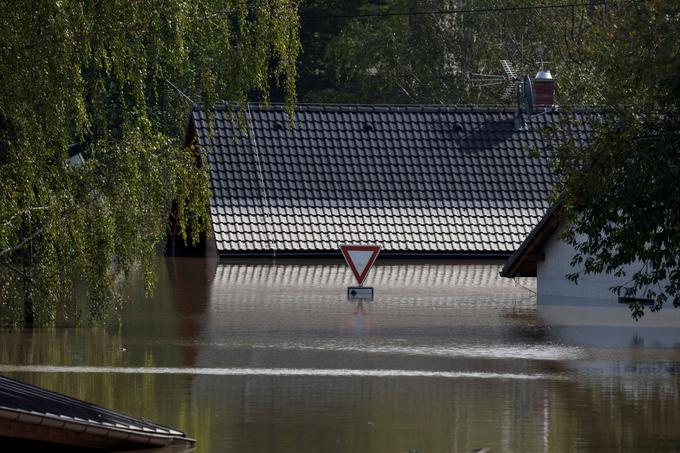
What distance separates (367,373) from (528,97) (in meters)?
26.1

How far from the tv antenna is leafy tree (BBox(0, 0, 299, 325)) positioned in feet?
70.7

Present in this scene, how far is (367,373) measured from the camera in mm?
16531

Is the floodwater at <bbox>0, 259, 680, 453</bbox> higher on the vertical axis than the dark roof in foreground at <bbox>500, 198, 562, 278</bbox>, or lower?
lower

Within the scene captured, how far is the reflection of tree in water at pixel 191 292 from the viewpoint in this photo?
67.7ft

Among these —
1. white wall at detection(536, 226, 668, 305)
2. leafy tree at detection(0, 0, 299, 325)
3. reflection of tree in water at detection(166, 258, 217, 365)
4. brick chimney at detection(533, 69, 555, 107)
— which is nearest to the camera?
leafy tree at detection(0, 0, 299, 325)

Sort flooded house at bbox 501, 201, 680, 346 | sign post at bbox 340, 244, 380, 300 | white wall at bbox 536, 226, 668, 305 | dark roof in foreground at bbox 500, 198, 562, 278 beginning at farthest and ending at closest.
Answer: sign post at bbox 340, 244, 380, 300 < dark roof in foreground at bbox 500, 198, 562, 278 < white wall at bbox 536, 226, 668, 305 < flooded house at bbox 501, 201, 680, 346

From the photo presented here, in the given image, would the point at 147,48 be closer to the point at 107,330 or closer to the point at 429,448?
the point at 107,330

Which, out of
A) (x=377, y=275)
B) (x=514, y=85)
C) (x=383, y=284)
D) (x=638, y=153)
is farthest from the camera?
(x=514, y=85)

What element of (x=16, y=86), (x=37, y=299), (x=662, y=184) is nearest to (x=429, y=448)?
(x=662, y=184)

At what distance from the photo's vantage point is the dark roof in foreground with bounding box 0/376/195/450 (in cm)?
1125

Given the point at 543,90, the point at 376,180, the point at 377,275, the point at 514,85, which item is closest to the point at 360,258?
the point at 377,275

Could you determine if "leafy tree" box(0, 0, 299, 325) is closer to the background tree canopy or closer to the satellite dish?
the background tree canopy

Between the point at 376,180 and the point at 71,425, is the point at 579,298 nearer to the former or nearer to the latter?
the point at 376,180

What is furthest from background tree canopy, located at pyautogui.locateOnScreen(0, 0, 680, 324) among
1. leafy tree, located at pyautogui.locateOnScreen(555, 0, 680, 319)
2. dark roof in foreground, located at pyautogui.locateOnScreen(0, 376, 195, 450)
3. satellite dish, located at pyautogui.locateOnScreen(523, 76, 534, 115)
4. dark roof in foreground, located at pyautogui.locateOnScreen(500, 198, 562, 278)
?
satellite dish, located at pyautogui.locateOnScreen(523, 76, 534, 115)
